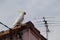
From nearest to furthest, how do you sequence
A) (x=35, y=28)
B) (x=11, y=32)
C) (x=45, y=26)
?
(x=11, y=32) → (x=35, y=28) → (x=45, y=26)

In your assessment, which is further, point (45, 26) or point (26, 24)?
point (45, 26)

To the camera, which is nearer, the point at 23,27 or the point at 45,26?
the point at 23,27

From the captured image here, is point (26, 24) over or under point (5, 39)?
over

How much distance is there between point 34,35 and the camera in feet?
71.6

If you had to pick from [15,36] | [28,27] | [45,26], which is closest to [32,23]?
[28,27]

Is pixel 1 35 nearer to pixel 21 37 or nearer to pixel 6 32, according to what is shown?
pixel 6 32

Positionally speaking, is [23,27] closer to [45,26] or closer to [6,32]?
[6,32]

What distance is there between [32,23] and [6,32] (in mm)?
2520

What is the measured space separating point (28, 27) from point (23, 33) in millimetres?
707

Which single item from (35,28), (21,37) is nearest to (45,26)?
(35,28)

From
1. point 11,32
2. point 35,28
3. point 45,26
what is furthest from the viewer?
point 45,26

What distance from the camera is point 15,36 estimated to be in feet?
66.8

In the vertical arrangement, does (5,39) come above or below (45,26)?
below

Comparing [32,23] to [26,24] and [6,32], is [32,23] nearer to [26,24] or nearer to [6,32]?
[26,24]
